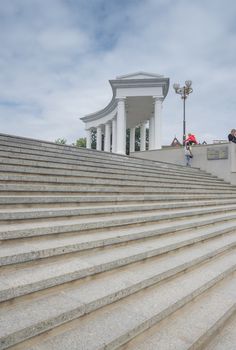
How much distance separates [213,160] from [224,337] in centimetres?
1145

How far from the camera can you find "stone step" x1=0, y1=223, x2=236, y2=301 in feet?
8.21

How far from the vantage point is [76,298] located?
2646 mm

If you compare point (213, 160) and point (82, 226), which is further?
point (213, 160)

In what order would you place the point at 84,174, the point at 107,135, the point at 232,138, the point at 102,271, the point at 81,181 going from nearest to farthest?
1. the point at 102,271
2. the point at 81,181
3. the point at 84,174
4. the point at 232,138
5. the point at 107,135

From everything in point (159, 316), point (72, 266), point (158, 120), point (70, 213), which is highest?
point (158, 120)

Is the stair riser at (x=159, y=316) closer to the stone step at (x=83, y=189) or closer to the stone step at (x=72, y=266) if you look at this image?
the stone step at (x=72, y=266)

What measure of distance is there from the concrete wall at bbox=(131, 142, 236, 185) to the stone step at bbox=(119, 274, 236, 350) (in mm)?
10227

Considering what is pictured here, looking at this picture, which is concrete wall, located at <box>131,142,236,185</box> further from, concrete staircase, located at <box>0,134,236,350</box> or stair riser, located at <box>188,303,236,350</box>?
stair riser, located at <box>188,303,236,350</box>

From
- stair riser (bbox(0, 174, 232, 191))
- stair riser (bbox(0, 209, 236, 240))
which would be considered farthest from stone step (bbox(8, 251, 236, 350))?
stair riser (bbox(0, 174, 232, 191))

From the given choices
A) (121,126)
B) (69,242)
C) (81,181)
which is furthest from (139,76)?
(69,242)

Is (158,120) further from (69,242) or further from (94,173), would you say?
(69,242)

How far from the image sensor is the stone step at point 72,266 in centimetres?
250

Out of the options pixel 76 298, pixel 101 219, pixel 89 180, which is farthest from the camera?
pixel 89 180

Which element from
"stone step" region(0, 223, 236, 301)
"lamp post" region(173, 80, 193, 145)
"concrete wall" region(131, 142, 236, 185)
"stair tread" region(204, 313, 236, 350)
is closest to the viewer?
"stone step" region(0, 223, 236, 301)
